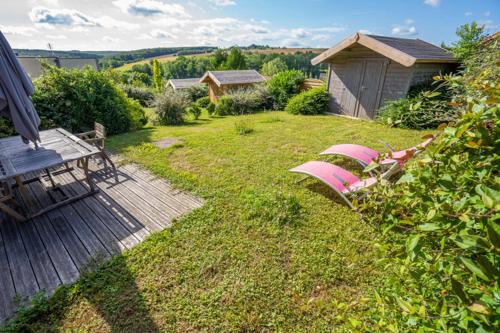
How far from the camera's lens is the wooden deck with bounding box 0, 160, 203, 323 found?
8.75 ft

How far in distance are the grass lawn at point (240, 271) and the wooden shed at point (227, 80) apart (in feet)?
48.5

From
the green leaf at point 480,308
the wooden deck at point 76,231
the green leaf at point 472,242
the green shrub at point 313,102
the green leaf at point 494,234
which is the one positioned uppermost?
the green leaf at point 494,234

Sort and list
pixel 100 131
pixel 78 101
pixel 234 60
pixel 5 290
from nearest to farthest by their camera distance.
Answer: pixel 5 290 → pixel 100 131 → pixel 78 101 → pixel 234 60

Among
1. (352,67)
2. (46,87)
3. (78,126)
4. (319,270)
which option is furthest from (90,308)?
(352,67)

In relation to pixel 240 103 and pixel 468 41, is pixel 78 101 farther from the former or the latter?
pixel 468 41

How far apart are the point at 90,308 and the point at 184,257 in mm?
1050

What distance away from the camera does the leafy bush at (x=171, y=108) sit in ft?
35.0

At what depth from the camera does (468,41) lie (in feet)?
28.6

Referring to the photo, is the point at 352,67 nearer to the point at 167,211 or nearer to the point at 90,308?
the point at 167,211

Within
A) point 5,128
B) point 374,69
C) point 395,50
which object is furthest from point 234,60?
point 5,128

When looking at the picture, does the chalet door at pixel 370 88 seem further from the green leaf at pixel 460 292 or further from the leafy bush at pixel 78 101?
the green leaf at pixel 460 292

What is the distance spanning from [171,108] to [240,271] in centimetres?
975

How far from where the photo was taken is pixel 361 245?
3.11 m

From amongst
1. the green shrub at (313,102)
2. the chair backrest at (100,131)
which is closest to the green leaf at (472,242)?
the chair backrest at (100,131)
